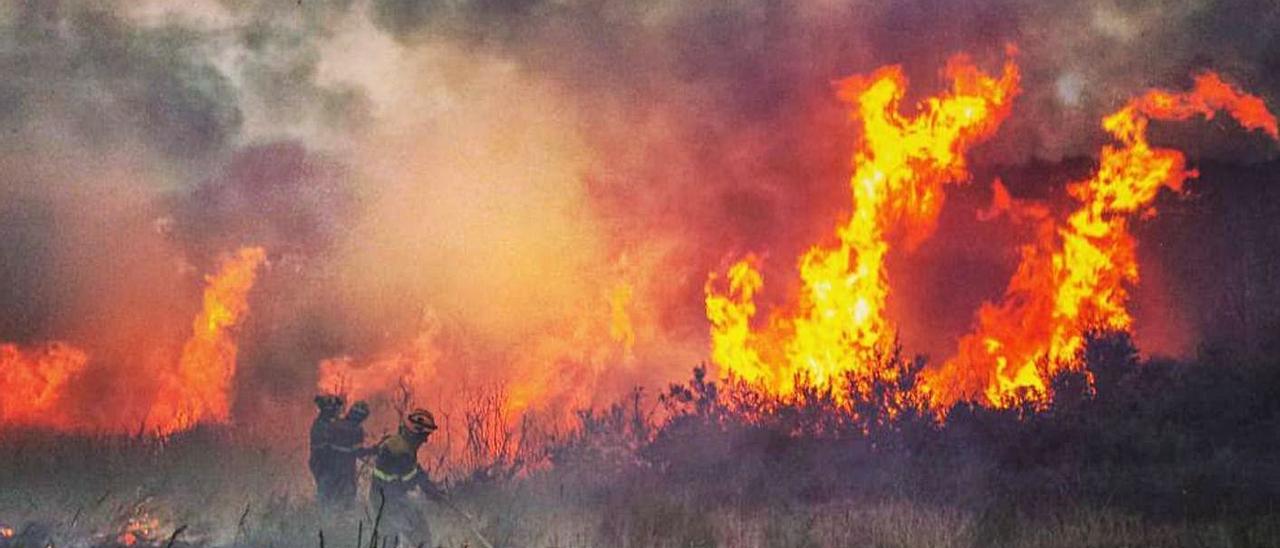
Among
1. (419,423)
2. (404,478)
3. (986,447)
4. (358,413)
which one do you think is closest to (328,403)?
(358,413)

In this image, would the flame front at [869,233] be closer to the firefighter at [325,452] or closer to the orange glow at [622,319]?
the orange glow at [622,319]

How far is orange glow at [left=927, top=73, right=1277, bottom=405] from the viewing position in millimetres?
17484

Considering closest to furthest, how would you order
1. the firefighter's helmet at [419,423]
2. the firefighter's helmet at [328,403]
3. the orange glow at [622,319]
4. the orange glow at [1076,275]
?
the firefighter's helmet at [419,423]
the firefighter's helmet at [328,403]
the orange glow at [1076,275]
the orange glow at [622,319]

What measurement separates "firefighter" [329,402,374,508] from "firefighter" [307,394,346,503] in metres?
0.03

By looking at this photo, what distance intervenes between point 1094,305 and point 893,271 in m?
4.59

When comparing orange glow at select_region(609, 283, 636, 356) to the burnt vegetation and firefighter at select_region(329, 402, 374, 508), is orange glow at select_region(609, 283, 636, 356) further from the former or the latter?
firefighter at select_region(329, 402, 374, 508)

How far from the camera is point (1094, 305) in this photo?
697 inches

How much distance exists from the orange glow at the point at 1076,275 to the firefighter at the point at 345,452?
10203 millimetres

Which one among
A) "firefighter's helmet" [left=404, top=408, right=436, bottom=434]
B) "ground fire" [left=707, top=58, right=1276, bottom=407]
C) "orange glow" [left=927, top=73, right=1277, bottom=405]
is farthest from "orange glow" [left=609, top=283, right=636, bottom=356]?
"firefighter's helmet" [left=404, top=408, right=436, bottom=434]

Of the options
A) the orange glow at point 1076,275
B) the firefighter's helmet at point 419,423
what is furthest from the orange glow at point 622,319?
the firefighter's helmet at point 419,423

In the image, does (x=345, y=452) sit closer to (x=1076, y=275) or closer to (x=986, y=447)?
(x=986, y=447)

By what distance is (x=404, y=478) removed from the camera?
10.0m

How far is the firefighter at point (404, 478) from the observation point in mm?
9953

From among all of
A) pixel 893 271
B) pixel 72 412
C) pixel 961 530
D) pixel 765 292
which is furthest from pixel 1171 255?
pixel 72 412
